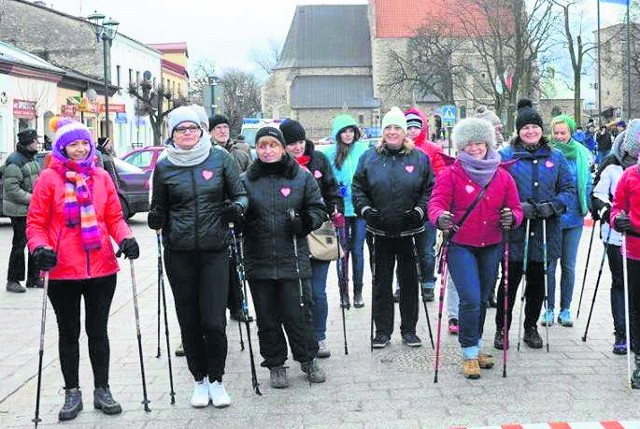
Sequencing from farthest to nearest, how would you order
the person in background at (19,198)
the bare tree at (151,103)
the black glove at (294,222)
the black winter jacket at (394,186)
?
the bare tree at (151,103), the person in background at (19,198), the black winter jacket at (394,186), the black glove at (294,222)

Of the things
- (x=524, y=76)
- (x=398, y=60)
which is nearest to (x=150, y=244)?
(x=524, y=76)

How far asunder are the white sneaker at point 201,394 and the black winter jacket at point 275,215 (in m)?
0.84

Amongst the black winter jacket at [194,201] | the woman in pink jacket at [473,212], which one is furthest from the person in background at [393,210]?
the black winter jacket at [194,201]

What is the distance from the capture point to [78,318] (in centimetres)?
547

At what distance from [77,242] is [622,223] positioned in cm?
367

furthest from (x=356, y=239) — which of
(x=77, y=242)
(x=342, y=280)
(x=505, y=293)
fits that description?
(x=77, y=242)

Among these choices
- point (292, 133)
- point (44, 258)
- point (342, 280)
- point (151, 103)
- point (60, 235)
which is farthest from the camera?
point (151, 103)

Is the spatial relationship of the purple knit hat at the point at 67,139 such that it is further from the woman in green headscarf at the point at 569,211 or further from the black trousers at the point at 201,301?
the woman in green headscarf at the point at 569,211

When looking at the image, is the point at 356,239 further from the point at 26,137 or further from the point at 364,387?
the point at 26,137

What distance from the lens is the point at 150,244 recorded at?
15.4m

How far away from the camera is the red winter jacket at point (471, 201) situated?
617 cm

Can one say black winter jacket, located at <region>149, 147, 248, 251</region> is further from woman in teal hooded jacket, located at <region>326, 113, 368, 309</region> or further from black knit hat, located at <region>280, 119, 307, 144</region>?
woman in teal hooded jacket, located at <region>326, 113, 368, 309</region>

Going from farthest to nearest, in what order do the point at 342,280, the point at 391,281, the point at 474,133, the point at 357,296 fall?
1. the point at 357,296
2. the point at 342,280
3. the point at 391,281
4. the point at 474,133

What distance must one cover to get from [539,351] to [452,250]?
1.35 m
